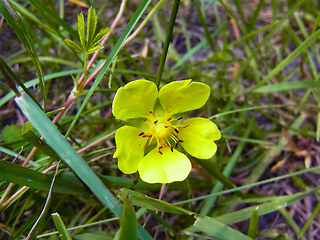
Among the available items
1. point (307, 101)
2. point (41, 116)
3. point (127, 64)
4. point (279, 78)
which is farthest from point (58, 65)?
point (307, 101)

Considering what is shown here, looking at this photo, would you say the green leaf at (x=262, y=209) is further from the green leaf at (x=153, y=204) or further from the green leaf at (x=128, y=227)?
the green leaf at (x=128, y=227)

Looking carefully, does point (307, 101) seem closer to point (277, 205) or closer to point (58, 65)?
point (277, 205)

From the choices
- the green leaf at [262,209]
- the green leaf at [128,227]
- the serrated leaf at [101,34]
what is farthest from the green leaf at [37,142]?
the green leaf at [262,209]

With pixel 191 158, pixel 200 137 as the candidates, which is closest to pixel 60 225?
pixel 200 137

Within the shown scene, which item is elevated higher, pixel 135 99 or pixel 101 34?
pixel 101 34

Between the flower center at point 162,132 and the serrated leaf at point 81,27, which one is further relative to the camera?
the flower center at point 162,132

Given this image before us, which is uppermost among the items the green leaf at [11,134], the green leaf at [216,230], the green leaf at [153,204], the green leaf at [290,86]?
the green leaf at [11,134]

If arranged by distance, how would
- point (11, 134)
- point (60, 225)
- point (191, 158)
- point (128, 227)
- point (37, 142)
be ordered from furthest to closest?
point (11, 134), point (191, 158), point (37, 142), point (60, 225), point (128, 227)

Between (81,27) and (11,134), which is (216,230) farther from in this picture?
(11,134)
